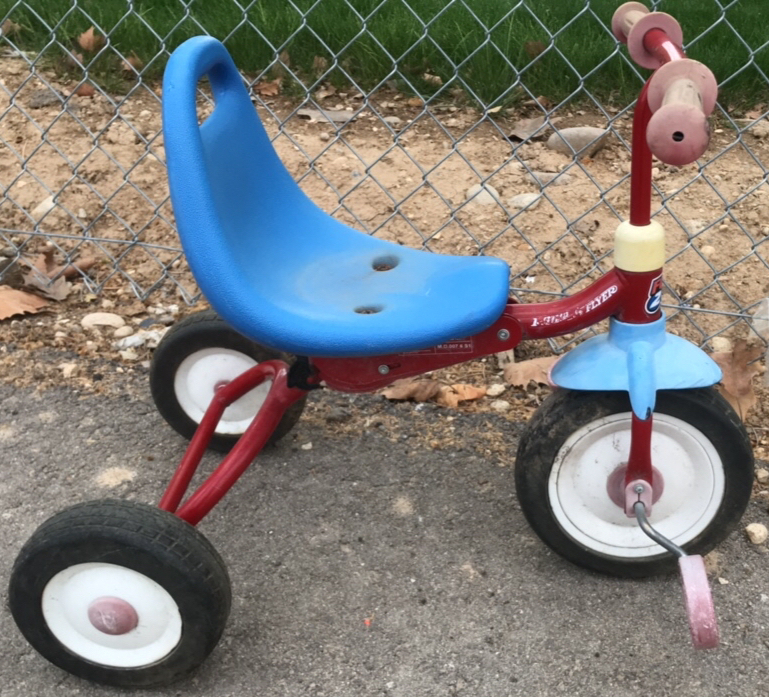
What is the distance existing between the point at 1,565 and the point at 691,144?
53.9 inches

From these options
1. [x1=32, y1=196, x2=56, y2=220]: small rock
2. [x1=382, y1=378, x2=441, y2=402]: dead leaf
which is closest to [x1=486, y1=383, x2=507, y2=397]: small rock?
[x1=382, y1=378, x2=441, y2=402]: dead leaf

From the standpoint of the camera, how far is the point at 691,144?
1067 millimetres

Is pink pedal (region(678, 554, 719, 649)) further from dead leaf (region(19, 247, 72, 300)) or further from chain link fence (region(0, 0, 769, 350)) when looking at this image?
dead leaf (region(19, 247, 72, 300))

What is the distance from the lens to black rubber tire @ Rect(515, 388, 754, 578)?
1.52 m

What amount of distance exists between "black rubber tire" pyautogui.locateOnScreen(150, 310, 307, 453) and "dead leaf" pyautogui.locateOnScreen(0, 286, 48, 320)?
64cm

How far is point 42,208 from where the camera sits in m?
2.71

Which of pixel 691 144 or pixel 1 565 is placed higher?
pixel 691 144

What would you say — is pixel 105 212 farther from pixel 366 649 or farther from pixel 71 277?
Answer: pixel 366 649

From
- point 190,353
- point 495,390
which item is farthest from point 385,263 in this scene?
point 495,390

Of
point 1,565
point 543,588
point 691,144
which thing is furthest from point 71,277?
point 691,144

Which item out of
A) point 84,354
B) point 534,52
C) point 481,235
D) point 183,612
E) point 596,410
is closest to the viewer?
point 183,612

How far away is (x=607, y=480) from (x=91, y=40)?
2.40 meters

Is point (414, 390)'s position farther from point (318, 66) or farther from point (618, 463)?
point (318, 66)

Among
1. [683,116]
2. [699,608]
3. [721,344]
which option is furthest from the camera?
[721,344]
